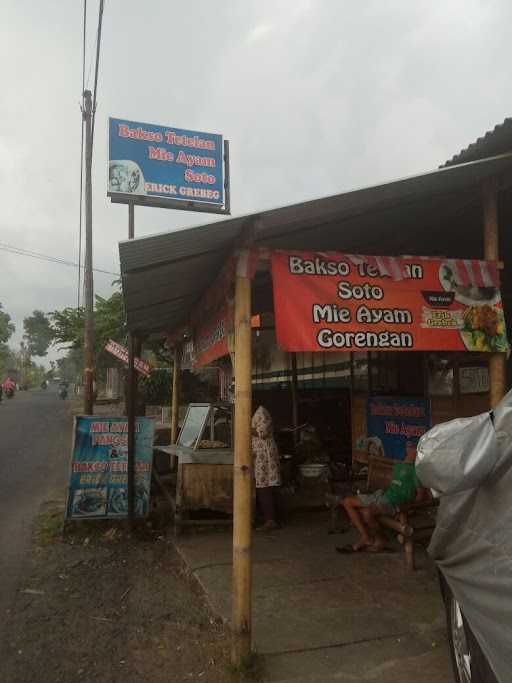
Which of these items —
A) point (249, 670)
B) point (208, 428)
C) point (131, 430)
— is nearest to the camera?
point (249, 670)

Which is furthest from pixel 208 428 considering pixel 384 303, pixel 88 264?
pixel 88 264

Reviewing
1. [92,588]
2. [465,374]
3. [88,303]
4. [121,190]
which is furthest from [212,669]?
[121,190]

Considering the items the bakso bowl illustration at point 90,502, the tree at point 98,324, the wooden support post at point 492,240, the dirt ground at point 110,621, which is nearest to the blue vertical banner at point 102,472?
the bakso bowl illustration at point 90,502

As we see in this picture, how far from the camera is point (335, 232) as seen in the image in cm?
452

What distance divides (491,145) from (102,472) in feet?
17.5

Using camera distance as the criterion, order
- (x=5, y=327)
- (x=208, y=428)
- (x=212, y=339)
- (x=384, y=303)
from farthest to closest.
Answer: (x=5, y=327) → (x=208, y=428) → (x=212, y=339) → (x=384, y=303)

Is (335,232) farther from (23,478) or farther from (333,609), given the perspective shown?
(23,478)

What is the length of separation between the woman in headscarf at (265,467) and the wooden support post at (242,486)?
2831mm

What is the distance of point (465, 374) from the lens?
250 inches

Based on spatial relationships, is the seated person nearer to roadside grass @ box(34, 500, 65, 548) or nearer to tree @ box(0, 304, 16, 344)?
roadside grass @ box(34, 500, 65, 548)

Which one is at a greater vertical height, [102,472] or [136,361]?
[136,361]

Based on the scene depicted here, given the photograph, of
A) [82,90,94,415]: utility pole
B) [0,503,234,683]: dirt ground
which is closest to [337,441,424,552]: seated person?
[0,503,234,683]: dirt ground

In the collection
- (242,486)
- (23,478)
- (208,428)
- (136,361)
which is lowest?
(23,478)

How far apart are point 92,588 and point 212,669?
6.11 feet
